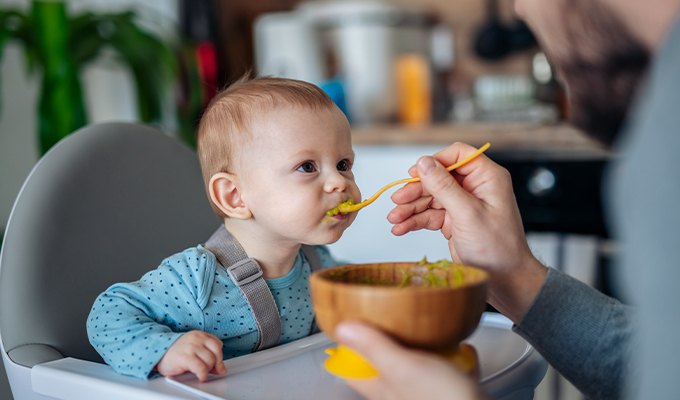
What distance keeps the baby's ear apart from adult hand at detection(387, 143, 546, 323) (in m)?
0.23

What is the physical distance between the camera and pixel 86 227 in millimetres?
987

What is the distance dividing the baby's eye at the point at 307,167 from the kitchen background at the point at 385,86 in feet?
2.74

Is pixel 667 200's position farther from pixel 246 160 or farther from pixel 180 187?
pixel 180 187

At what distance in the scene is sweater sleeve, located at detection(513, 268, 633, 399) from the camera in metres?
0.82

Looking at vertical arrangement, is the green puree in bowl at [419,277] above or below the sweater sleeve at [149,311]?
above

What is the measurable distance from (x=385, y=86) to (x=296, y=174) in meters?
1.81

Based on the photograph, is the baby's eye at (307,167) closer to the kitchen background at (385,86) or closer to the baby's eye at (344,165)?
the baby's eye at (344,165)

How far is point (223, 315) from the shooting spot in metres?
0.88

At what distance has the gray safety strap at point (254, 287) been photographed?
2.99 ft

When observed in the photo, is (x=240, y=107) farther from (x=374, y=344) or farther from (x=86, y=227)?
(x=374, y=344)

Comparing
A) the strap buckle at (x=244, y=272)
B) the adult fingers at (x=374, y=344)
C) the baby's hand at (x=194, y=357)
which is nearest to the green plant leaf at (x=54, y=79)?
the strap buckle at (x=244, y=272)

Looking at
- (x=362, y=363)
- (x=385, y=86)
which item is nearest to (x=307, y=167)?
(x=362, y=363)

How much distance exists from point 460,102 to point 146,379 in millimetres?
2025

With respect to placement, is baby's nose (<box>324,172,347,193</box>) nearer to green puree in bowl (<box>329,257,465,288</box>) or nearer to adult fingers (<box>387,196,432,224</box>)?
adult fingers (<box>387,196,432,224</box>)
